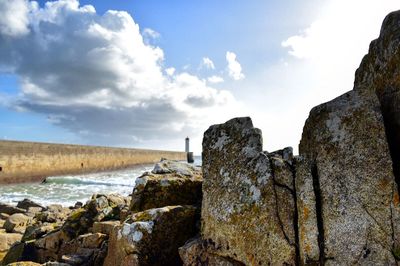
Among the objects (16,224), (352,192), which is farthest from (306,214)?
(16,224)

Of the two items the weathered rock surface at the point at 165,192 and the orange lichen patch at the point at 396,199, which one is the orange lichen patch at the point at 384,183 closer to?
the orange lichen patch at the point at 396,199

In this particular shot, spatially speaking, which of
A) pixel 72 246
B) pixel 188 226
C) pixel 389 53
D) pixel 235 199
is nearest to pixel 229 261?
pixel 235 199

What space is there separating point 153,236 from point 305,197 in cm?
212

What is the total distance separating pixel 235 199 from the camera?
4516mm

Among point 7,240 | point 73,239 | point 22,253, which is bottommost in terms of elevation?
point 7,240

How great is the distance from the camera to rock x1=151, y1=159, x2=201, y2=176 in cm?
685

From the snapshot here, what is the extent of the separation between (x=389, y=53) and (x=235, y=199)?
2.55 metres

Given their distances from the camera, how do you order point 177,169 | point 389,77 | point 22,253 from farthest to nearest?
point 22,253
point 177,169
point 389,77

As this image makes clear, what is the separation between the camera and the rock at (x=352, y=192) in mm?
3830

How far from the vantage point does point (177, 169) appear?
22.9 ft

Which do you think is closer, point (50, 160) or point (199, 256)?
point (199, 256)

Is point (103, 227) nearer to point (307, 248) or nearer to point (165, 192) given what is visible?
point (165, 192)

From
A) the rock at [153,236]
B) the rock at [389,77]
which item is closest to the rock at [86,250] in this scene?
the rock at [153,236]

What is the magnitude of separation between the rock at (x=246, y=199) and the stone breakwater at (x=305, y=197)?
0.01 meters
